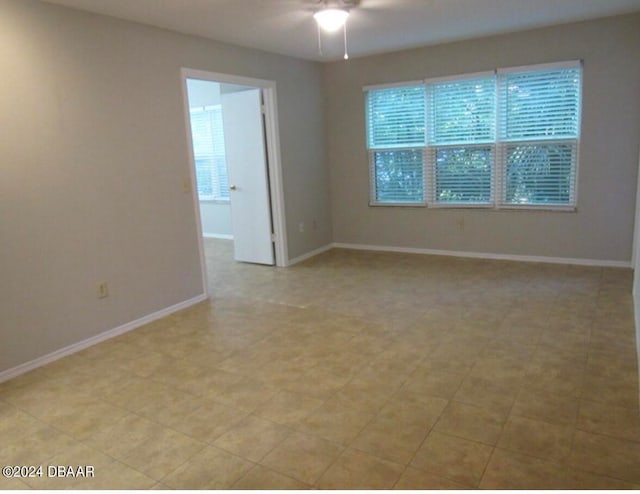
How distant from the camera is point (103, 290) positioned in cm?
368

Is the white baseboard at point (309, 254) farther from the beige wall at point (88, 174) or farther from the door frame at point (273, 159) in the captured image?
the beige wall at point (88, 174)

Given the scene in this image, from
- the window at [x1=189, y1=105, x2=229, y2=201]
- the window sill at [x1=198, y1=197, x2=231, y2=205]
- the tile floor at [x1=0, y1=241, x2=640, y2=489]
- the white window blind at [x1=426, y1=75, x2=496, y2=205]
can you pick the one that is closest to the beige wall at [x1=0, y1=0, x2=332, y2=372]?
the tile floor at [x1=0, y1=241, x2=640, y2=489]

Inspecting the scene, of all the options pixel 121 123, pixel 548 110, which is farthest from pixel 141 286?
pixel 548 110

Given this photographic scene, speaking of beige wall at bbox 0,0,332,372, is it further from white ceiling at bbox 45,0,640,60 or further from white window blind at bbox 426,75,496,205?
white window blind at bbox 426,75,496,205

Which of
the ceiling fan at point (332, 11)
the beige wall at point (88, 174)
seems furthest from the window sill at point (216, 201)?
the ceiling fan at point (332, 11)

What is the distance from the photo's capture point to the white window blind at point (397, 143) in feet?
18.6

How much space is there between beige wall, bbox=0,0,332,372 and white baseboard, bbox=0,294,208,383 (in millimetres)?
45

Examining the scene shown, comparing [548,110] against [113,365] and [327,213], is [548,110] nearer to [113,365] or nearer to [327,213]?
[327,213]

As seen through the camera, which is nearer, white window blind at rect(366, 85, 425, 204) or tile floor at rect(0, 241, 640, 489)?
tile floor at rect(0, 241, 640, 489)

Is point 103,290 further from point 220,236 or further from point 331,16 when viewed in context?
point 220,236

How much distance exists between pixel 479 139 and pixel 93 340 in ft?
14.4

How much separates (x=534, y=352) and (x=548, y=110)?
2.96m

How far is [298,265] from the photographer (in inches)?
225

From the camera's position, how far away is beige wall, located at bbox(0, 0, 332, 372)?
310 cm
